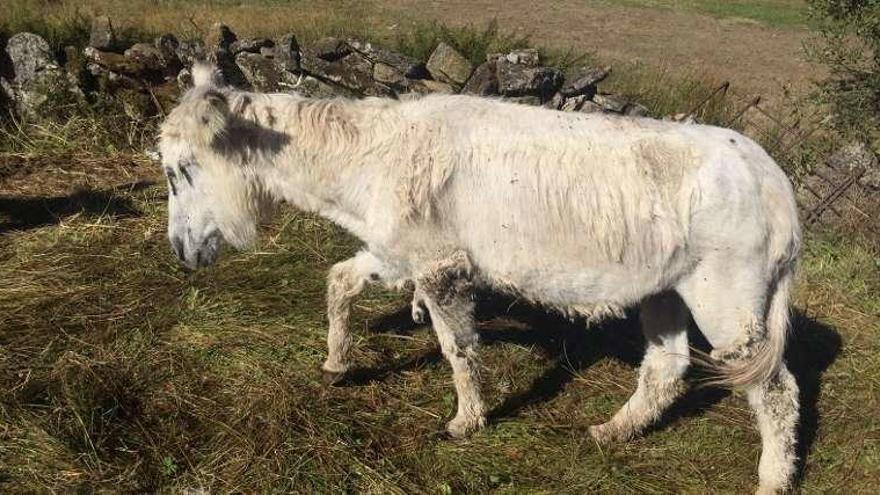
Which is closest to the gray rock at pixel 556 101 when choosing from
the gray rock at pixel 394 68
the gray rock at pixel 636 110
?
the gray rock at pixel 636 110

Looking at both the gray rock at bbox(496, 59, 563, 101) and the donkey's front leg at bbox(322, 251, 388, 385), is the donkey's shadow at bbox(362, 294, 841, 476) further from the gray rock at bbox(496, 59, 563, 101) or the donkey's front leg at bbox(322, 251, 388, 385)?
the gray rock at bbox(496, 59, 563, 101)

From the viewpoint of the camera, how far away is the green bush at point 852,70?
10.2 meters

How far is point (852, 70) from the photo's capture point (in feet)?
35.8

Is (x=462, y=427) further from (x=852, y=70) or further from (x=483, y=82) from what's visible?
(x=852, y=70)

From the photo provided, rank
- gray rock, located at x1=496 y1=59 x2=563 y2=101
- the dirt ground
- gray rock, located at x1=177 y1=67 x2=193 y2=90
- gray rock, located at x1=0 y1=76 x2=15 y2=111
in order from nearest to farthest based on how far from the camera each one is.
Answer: gray rock, located at x1=496 y1=59 x2=563 y2=101 < gray rock, located at x1=0 y1=76 x2=15 y2=111 < gray rock, located at x1=177 y1=67 x2=193 y2=90 < the dirt ground

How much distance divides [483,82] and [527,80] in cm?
47

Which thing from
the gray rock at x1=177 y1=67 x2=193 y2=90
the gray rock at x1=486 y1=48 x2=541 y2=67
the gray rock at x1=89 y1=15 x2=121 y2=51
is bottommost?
the gray rock at x1=177 y1=67 x2=193 y2=90

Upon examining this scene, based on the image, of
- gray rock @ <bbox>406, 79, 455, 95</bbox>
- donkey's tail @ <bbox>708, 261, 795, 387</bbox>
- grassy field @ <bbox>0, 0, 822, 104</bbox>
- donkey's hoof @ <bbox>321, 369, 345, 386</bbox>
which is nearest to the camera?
donkey's tail @ <bbox>708, 261, 795, 387</bbox>

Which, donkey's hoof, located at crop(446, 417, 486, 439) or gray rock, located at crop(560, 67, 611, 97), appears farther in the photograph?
gray rock, located at crop(560, 67, 611, 97)

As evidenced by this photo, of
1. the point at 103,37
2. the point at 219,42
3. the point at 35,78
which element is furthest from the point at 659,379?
the point at 35,78

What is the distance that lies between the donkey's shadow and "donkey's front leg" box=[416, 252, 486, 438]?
0.31 meters

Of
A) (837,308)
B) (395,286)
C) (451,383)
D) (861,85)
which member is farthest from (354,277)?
(861,85)

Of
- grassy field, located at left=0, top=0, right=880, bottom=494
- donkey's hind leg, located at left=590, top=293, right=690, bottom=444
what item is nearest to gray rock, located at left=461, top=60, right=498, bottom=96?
grassy field, located at left=0, top=0, right=880, bottom=494

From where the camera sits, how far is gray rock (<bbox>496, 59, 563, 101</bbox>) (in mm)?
7801
